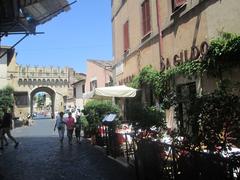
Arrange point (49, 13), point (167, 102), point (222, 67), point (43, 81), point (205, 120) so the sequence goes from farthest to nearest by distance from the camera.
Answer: point (43, 81) < point (49, 13) < point (222, 67) < point (167, 102) < point (205, 120)

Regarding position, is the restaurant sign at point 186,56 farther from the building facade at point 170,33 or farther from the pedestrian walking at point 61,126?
the pedestrian walking at point 61,126

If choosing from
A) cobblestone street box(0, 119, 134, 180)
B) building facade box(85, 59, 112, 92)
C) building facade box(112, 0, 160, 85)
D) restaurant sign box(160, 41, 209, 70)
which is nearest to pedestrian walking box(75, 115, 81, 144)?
building facade box(112, 0, 160, 85)

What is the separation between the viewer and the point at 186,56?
43.0 feet

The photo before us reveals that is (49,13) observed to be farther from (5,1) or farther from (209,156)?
(209,156)

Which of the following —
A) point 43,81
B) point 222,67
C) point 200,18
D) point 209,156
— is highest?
point 43,81

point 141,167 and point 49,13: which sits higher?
point 49,13

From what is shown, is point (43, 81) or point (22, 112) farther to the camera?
point (43, 81)

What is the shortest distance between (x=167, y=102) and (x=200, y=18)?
19.9 feet

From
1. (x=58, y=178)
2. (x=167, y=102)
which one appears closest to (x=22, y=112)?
(x=58, y=178)

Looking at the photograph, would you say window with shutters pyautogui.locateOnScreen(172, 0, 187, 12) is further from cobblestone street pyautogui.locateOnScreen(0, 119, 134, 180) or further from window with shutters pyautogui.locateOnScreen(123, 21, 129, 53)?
window with shutters pyautogui.locateOnScreen(123, 21, 129, 53)

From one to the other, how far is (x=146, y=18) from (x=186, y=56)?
4714 mm

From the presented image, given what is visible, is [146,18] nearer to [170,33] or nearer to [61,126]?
[170,33]

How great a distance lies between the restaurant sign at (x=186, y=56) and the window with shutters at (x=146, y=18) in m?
2.28

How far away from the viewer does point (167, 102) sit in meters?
6.66
